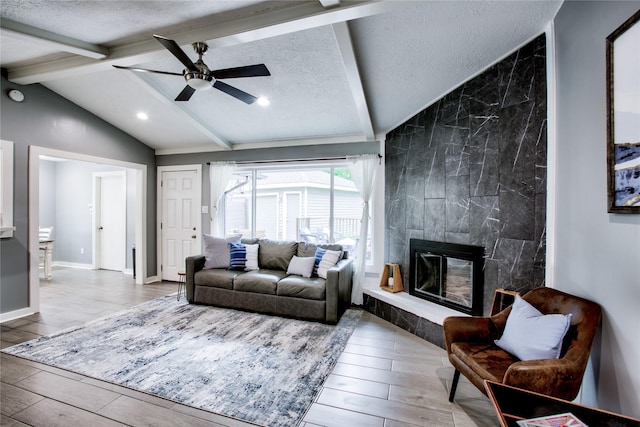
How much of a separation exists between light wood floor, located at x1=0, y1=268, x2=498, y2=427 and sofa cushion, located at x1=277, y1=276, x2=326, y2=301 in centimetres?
69

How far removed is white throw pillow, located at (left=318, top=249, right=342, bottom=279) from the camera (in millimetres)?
3669

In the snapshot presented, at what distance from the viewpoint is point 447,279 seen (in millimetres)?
3006

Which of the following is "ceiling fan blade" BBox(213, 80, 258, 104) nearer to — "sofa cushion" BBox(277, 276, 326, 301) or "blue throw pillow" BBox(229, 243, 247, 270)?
"sofa cushion" BBox(277, 276, 326, 301)

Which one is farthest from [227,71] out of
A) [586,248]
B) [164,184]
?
[164,184]

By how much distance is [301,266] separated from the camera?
151 inches

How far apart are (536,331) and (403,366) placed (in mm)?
1128

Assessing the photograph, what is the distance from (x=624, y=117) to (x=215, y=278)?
4.06 metres

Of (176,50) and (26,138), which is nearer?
(176,50)

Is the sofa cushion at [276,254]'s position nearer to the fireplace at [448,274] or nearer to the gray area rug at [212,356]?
the gray area rug at [212,356]

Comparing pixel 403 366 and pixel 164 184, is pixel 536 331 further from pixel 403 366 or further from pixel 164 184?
pixel 164 184

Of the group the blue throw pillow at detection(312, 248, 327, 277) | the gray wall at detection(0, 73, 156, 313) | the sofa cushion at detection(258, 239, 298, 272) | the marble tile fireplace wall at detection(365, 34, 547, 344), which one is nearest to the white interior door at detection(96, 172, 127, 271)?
the gray wall at detection(0, 73, 156, 313)

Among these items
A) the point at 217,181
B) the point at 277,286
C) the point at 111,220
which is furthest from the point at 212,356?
the point at 111,220

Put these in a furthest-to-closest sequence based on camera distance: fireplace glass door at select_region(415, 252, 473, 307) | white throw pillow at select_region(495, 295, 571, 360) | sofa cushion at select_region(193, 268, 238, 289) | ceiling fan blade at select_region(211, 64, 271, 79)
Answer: sofa cushion at select_region(193, 268, 238, 289)
fireplace glass door at select_region(415, 252, 473, 307)
ceiling fan blade at select_region(211, 64, 271, 79)
white throw pillow at select_region(495, 295, 571, 360)

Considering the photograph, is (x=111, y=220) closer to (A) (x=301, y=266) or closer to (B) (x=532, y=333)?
(A) (x=301, y=266)
